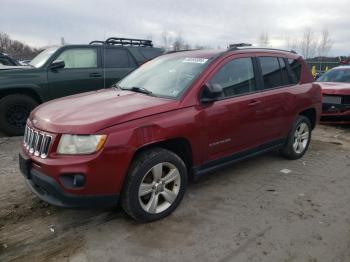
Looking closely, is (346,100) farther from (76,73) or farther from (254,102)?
(76,73)

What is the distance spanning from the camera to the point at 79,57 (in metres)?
7.27

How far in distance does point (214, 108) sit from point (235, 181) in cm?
128

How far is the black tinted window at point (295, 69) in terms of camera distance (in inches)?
212

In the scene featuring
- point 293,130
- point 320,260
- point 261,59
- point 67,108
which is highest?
point 261,59

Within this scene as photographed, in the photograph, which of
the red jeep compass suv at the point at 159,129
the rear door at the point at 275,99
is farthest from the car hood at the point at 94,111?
the rear door at the point at 275,99

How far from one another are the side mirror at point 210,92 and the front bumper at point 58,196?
141 centimetres

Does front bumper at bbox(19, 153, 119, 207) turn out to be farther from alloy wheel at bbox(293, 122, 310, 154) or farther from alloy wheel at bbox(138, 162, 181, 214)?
alloy wheel at bbox(293, 122, 310, 154)

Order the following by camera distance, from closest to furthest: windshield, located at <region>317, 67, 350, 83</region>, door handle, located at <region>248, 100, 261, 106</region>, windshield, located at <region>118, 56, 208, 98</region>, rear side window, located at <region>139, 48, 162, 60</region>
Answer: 1. windshield, located at <region>118, 56, 208, 98</region>
2. door handle, located at <region>248, 100, 261, 106</region>
3. rear side window, located at <region>139, 48, 162, 60</region>
4. windshield, located at <region>317, 67, 350, 83</region>

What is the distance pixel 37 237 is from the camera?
3.25 meters

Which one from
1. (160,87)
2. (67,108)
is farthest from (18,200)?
(160,87)

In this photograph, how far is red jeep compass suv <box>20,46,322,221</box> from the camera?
3025 millimetres

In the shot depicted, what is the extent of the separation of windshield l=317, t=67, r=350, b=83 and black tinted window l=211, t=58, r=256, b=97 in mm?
5201

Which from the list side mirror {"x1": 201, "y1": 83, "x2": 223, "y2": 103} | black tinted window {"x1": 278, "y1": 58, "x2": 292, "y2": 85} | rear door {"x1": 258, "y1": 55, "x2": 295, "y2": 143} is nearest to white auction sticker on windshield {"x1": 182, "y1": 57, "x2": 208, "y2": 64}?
side mirror {"x1": 201, "y1": 83, "x2": 223, "y2": 103}

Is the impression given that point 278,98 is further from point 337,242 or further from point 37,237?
point 37,237
